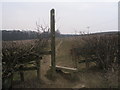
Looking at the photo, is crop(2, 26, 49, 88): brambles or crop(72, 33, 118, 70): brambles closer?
crop(2, 26, 49, 88): brambles

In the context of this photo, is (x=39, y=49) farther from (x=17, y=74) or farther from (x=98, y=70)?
(x=98, y=70)

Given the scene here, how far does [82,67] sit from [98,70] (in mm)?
846

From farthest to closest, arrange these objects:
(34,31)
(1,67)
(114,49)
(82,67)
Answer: (82,67) → (114,49) → (34,31) → (1,67)

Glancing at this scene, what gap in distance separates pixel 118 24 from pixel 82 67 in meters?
2.66

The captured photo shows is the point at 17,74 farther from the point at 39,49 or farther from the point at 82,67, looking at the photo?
the point at 82,67

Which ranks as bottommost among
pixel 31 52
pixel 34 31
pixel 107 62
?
pixel 107 62

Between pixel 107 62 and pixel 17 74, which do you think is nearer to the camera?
pixel 17 74

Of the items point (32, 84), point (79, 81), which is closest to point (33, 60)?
point (32, 84)

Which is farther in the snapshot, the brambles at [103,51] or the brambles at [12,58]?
the brambles at [103,51]

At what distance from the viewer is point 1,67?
4793mm

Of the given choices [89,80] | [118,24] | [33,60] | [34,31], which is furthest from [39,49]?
[118,24]

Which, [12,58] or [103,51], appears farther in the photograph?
[103,51]

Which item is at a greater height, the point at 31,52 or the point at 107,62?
the point at 31,52

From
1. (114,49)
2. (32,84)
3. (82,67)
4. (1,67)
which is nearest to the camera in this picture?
(1,67)
